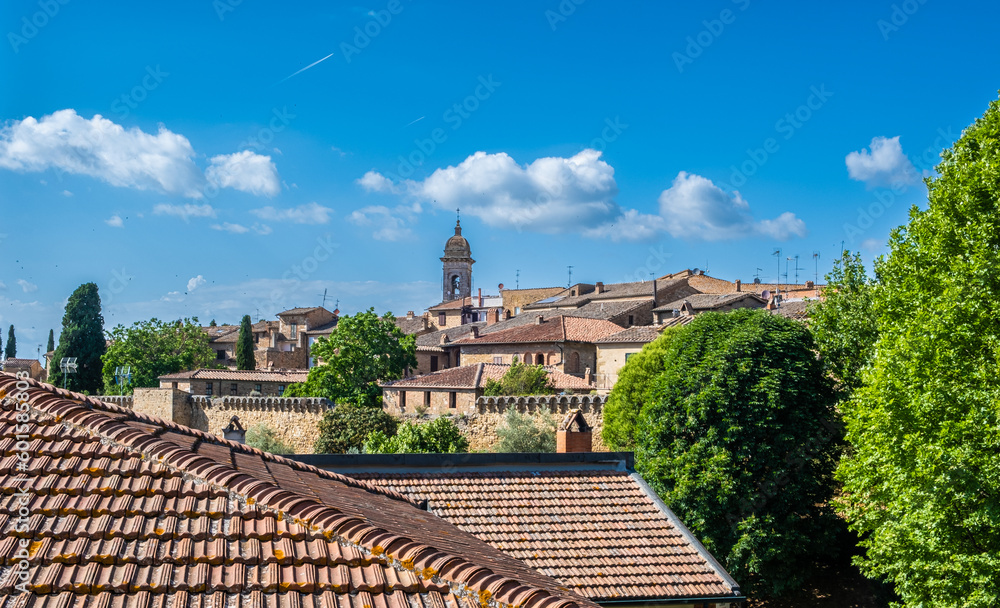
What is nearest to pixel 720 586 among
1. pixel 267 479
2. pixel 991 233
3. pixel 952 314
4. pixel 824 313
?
pixel 267 479

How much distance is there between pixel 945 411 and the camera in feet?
48.1

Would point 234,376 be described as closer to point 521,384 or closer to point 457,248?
point 521,384

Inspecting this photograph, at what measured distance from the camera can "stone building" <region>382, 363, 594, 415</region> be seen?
41537mm

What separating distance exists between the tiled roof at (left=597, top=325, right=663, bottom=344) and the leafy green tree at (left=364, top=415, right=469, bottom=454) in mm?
12140

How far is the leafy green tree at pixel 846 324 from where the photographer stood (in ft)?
73.4

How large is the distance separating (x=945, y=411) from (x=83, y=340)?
63708 mm

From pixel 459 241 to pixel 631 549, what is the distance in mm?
89671

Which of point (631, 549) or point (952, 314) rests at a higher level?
point (952, 314)

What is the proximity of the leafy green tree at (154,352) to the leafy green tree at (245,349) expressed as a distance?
180 inches

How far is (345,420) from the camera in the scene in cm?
4297

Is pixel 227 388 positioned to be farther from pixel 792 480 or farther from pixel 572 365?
pixel 792 480

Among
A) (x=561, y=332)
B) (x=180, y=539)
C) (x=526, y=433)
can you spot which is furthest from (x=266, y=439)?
(x=180, y=539)

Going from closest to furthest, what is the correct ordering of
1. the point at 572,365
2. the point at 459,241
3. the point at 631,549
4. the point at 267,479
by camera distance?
the point at 267,479, the point at 631,549, the point at 572,365, the point at 459,241

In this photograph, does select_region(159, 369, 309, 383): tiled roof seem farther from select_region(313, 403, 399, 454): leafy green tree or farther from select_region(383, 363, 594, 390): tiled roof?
select_region(383, 363, 594, 390): tiled roof
